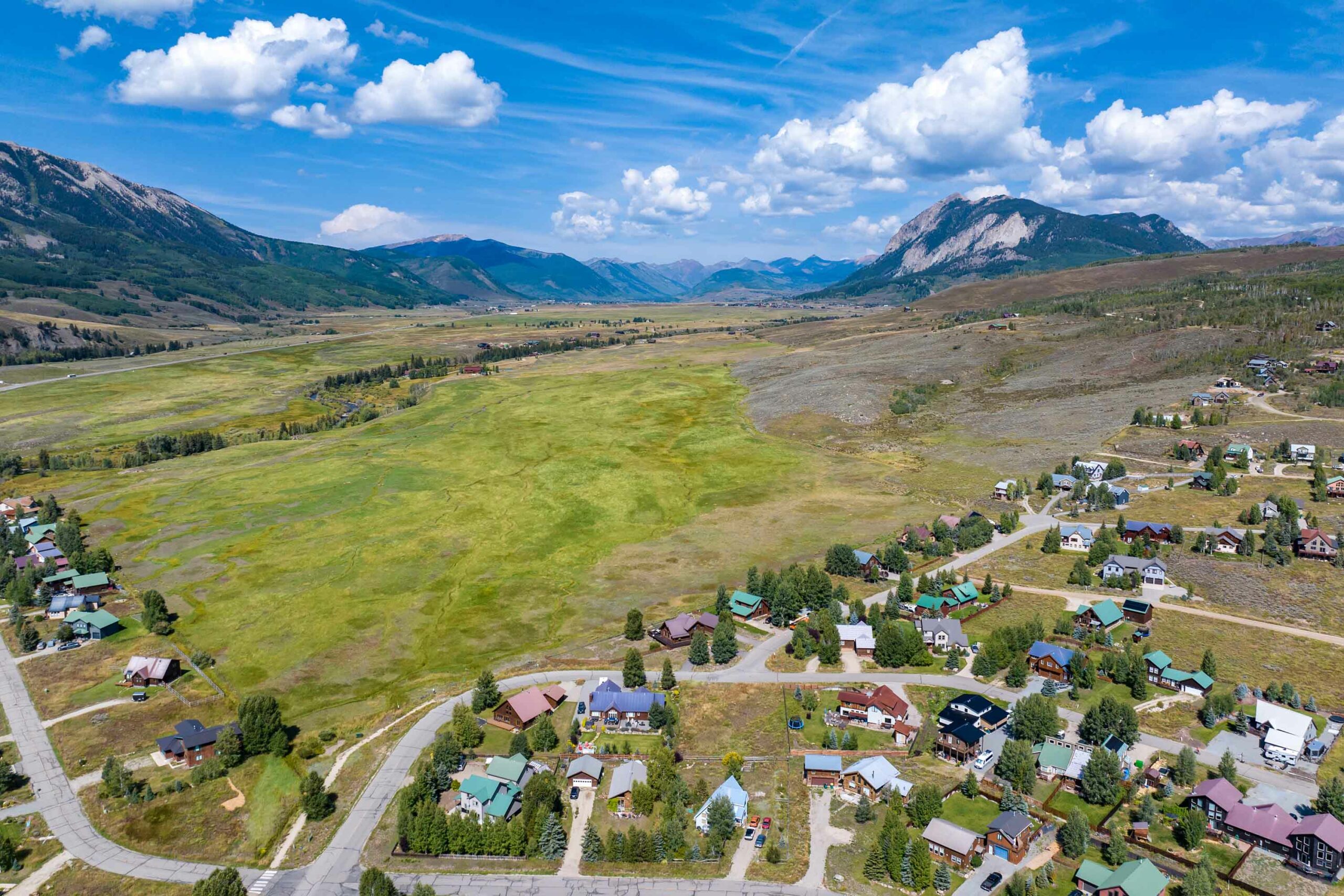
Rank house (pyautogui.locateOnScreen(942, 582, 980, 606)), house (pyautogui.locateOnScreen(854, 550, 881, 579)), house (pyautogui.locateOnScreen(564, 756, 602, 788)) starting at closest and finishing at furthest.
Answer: house (pyautogui.locateOnScreen(564, 756, 602, 788))
house (pyautogui.locateOnScreen(942, 582, 980, 606))
house (pyautogui.locateOnScreen(854, 550, 881, 579))

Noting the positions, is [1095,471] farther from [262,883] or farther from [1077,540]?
[262,883]

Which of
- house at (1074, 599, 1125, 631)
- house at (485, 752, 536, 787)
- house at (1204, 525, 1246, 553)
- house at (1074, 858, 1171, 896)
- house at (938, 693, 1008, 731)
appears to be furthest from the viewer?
house at (1204, 525, 1246, 553)

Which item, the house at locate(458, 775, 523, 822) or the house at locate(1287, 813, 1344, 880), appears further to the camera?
the house at locate(458, 775, 523, 822)

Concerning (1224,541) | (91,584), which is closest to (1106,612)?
(1224,541)

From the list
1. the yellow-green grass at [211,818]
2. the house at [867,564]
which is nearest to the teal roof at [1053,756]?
the house at [867,564]

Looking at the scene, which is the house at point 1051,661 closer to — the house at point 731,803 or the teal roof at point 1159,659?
the teal roof at point 1159,659

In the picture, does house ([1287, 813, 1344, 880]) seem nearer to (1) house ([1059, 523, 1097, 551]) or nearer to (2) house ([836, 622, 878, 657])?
(2) house ([836, 622, 878, 657])

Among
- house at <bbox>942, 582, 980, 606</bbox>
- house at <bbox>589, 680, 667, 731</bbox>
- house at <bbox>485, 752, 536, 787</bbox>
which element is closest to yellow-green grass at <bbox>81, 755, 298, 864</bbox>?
house at <bbox>485, 752, 536, 787</bbox>

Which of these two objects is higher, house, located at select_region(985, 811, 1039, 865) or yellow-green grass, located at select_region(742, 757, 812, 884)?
house, located at select_region(985, 811, 1039, 865)
